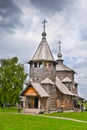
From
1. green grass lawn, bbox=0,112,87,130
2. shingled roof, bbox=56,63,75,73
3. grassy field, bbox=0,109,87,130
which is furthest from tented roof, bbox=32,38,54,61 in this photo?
green grass lawn, bbox=0,112,87,130

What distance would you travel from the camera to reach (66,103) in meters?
47.9

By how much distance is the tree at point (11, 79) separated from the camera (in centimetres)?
4725

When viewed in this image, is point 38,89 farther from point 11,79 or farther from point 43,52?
point 11,79

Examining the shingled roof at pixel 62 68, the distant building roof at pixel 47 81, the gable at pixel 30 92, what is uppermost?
the shingled roof at pixel 62 68

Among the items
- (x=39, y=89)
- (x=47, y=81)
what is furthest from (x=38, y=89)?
(x=47, y=81)

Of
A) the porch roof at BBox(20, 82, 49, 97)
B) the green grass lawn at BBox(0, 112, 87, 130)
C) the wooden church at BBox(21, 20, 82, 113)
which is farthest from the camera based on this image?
the wooden church at BBox(21, 20, 82, 113)

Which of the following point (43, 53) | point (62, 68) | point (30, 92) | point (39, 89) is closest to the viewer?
point (30, 92)

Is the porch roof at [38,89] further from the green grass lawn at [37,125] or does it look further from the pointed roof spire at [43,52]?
the green grass lawn at [37,125]

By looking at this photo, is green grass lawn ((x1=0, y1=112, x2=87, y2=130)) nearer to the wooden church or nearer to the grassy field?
the grassy field

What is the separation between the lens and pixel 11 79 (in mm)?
47812

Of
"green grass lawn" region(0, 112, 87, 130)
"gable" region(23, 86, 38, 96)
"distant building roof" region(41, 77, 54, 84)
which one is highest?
Answer: "distant building roof" region(41, 77, 54, 84)

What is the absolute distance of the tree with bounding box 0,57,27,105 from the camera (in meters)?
47.2

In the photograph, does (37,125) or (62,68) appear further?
Result: (62,68)

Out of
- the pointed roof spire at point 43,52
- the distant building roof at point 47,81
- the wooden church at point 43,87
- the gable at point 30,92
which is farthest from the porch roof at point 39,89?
the pointed roof spire at point 43,52
